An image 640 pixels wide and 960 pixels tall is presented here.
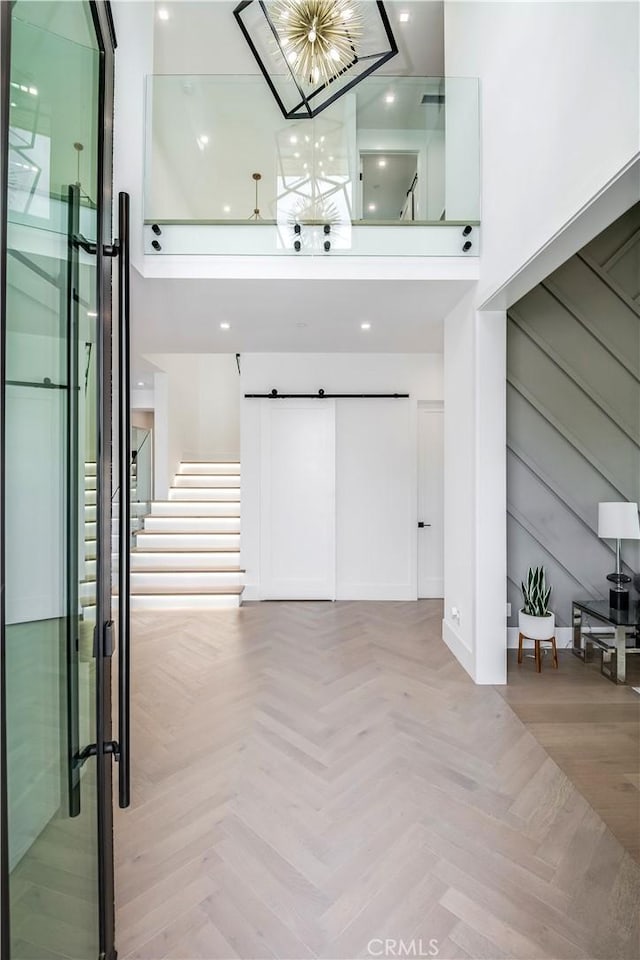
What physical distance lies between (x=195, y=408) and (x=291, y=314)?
5.23 m

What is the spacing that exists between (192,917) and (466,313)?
3.69 metres

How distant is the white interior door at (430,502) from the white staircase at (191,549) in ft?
7.02

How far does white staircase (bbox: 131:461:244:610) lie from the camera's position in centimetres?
520

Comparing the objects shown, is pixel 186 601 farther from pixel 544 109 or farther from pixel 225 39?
pixel 225 39

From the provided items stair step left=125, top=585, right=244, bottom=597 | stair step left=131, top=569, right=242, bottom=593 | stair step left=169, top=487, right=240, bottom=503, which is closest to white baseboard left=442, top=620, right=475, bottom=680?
stair step left=125, top=585, right=244, bottom=597

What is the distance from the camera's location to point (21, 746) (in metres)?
0.99

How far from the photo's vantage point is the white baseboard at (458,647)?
3.57 m

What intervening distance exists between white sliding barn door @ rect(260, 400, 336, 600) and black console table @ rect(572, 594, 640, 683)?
2494mm

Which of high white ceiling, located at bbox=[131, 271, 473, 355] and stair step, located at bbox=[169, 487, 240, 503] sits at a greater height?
high white ceiling, located at bbox=[131, 271, 473, 355]

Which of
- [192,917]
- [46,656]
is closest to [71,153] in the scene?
[46,656]

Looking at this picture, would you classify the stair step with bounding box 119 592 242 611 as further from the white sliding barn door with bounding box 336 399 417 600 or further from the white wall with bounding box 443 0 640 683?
the white wall with bounding box 443 0 640 683

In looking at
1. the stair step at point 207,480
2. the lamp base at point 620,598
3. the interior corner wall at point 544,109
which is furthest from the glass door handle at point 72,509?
the stair step at point 207,480

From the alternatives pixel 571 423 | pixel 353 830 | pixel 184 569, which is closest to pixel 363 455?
pixel 571 423

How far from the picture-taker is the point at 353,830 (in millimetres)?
2023
